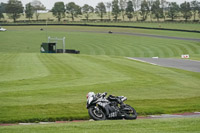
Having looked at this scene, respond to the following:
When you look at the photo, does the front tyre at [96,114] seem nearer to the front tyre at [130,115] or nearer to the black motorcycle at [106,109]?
the black motorcycle at [106,109]

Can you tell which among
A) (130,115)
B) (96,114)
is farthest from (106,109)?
(130,115)

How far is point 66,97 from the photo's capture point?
2128 cm

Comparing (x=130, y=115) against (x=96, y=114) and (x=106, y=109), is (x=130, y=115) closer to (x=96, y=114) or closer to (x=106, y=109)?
(x=106, y=109)

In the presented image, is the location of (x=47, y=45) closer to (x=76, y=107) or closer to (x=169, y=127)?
(x=76, y=107)

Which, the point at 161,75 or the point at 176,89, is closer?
the point at 176,89

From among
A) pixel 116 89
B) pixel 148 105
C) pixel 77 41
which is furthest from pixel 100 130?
pixel 77 41

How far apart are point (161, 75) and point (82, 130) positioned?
71.7 ft

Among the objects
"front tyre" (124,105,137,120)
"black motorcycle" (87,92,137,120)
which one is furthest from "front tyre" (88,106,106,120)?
"front tyre" (124,105,137,120)

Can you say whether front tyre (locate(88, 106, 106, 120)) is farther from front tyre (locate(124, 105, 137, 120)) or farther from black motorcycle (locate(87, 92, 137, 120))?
front tyre (locate(124, 105, 137, 120))

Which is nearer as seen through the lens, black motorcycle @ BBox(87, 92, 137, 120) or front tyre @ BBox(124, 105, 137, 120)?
black motorcycle @ BBox(87, 92, 137, 120)

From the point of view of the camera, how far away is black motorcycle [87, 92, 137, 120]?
614 inches

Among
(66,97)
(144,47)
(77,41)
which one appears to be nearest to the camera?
(66,97)

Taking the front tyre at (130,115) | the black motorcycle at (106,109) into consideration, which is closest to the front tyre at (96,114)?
the black motorcycle at (106,109)

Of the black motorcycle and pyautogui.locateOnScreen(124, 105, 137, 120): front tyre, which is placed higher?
the black motorcycle
